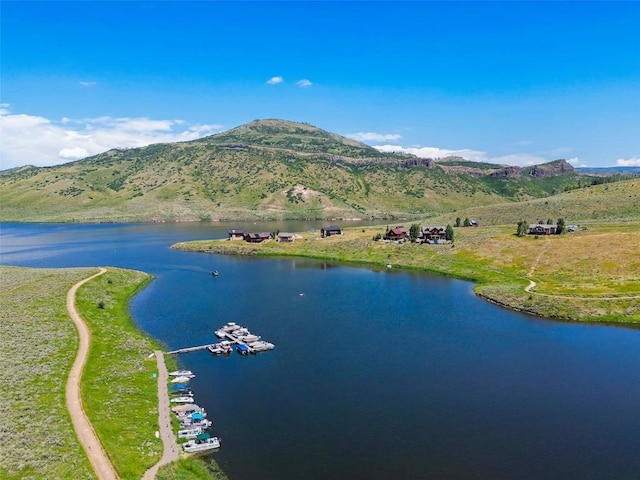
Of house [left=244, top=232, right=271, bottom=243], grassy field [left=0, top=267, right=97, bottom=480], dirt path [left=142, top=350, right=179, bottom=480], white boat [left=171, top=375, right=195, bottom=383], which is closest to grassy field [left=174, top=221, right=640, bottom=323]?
house [left=244, top=232, right=271, bottom=243]

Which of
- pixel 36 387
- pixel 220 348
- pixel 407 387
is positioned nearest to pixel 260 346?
pixel 220 348

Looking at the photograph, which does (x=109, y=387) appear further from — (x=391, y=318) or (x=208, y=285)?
(x=208, y=285)

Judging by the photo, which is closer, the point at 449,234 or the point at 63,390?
the point at 63,390

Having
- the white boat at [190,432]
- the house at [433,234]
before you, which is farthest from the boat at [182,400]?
the house at [433,234]

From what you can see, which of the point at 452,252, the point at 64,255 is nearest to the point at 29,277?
the point at 64,255

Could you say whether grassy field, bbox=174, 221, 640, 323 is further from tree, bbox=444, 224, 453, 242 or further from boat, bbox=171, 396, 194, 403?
boat, bbox=171, 396, 194, 403

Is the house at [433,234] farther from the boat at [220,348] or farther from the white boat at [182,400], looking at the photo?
the white boat at [182,400]

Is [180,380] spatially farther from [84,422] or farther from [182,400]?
[84,422]

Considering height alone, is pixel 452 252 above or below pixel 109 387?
above
